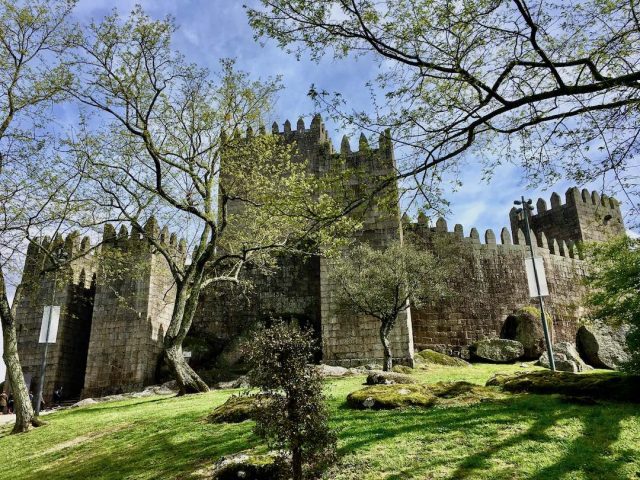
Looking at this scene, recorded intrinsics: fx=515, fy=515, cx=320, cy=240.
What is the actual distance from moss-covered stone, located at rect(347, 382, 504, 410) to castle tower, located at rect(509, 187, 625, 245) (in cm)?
2357

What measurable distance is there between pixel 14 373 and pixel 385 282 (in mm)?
11025

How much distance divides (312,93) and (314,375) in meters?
4.17

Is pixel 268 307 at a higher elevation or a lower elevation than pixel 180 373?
higher

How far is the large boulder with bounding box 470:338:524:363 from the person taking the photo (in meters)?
19.5

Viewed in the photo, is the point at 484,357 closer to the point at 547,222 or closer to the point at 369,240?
the point at 369,240

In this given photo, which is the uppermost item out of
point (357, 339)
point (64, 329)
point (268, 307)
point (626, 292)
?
point (268, 307)

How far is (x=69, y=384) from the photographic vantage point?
21828 mm

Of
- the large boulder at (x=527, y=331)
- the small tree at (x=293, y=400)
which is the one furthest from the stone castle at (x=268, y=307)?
the small tree at (x=293, y=400)

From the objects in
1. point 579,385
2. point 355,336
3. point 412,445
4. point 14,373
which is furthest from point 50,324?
point 579,385

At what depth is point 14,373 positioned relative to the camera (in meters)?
13.1

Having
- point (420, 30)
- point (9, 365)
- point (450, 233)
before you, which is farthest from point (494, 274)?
point (9, 365)

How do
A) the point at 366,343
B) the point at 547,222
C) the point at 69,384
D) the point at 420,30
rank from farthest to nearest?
the point at 547,222 → the point at 69,384 → the point at 366,343 → the point at 420,30

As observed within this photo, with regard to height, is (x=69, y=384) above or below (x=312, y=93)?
below

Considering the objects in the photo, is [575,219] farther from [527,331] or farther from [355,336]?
[355,336]
